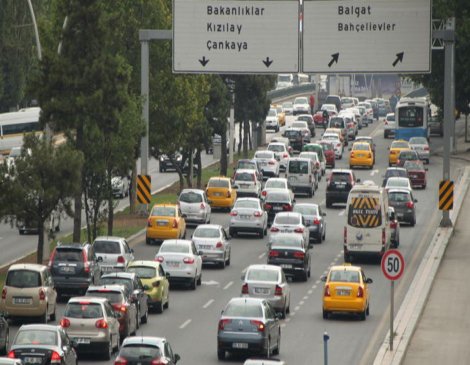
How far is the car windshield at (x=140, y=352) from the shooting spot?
107ft

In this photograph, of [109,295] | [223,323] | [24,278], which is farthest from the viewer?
[24,278]

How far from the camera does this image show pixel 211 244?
5575 cm

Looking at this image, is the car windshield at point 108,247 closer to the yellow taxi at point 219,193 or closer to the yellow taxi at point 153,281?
the yellow taxi at point 153,281

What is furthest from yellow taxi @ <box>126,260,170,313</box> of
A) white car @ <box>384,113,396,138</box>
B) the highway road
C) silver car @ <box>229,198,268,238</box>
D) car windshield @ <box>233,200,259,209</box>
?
white car @ <box>384,113,396,138</box>

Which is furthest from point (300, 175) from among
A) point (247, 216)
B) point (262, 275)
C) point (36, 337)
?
point (36, 337)

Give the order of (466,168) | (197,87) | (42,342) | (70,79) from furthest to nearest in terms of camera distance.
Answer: (466,168) < (197,87) < (70,79) < (42,342)

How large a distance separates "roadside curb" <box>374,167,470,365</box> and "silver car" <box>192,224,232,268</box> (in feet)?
22.6

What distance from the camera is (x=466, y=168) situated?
94.4 meters

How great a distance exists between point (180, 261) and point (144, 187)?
45.5ft

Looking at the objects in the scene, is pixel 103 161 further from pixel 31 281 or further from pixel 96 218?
pixel 31 281

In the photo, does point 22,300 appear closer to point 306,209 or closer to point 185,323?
point 185,323

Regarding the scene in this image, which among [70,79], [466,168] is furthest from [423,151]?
[70,79]

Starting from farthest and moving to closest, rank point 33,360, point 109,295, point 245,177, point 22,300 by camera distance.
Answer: point 245,177
point 22,300
point 109,295
point 33,360

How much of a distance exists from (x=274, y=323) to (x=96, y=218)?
19.9m
